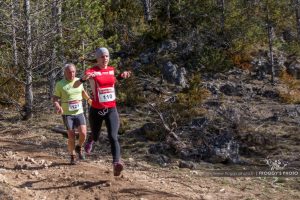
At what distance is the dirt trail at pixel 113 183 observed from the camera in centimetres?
607

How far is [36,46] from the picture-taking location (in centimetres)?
1269

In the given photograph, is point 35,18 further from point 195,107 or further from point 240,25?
point 240,25

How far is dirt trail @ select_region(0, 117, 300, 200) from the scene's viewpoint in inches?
239

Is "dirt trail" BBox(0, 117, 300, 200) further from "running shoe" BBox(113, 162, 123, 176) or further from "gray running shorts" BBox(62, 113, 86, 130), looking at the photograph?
"gray running shorts" BBox(62, 113, 86, 130)

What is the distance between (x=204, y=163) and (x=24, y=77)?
7.14 m

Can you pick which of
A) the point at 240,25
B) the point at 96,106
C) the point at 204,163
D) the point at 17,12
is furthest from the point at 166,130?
the point at 240,25

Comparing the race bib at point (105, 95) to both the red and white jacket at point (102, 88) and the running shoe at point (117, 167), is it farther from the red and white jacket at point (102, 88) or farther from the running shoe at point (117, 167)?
the running shoe at point (117, 167)

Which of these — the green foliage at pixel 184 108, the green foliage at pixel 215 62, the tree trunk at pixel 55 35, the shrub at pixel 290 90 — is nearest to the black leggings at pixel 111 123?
the green foliage at pixel 184 108

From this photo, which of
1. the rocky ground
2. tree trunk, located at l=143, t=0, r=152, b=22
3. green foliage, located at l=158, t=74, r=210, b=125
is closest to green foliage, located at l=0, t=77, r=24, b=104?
the rocky ground

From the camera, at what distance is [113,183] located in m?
6.36

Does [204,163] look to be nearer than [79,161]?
No

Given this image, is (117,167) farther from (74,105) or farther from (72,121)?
(74,105)

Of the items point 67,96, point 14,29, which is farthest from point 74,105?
point 14,29

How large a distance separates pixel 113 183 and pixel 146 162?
2557mm
